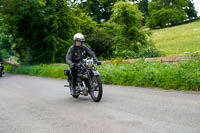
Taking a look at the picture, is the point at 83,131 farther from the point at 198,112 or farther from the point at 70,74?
the point at 70,74

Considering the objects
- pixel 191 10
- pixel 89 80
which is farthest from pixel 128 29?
pixel 191 10

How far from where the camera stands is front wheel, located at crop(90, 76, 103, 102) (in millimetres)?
7905

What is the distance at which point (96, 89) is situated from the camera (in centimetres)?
812

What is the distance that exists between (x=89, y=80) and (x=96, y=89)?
14.2 inches

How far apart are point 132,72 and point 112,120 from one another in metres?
6.84

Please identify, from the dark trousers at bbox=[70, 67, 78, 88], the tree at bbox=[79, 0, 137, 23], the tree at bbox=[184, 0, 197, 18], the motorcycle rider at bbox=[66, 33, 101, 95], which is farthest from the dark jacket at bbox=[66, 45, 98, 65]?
the tree at bbox=[184, 0, 197, 18]

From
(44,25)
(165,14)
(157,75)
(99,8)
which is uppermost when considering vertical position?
(99,8)

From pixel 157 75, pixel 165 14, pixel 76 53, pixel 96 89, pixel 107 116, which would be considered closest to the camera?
pixel 107 116

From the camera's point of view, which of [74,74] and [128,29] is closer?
[74,74]

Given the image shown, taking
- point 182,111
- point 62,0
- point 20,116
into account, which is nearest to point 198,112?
point 182,111

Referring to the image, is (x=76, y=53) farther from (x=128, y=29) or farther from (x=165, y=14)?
(x=165, y=14)

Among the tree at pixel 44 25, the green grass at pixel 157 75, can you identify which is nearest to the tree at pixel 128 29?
the tree at pixel 44 25

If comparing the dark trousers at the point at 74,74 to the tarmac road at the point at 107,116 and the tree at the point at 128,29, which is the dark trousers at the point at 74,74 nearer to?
the tarmac road at the point at 107,116

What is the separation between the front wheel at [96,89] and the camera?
7.90 meters
